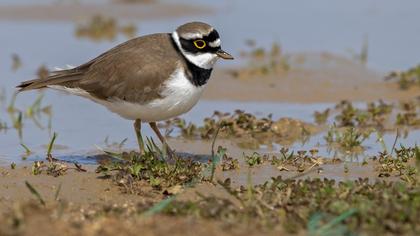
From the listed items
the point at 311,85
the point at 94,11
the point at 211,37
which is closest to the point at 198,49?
the point at 211,37

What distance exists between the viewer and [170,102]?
818cm

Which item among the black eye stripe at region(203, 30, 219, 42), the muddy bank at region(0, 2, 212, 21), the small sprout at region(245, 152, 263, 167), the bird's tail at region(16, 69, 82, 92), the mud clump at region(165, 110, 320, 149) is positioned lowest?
the small sprout at region(245, 152, 263, 167)

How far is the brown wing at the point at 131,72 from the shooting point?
8219 mm

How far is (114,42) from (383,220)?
8759 millimetres

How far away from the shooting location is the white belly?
26.8 feet

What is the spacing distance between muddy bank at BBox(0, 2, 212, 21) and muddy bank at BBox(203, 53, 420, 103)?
3.69 metres

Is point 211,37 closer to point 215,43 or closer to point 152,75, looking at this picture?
point 215,43

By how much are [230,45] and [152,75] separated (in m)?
5.81

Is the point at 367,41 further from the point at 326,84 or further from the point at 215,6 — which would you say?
the point at 215,6

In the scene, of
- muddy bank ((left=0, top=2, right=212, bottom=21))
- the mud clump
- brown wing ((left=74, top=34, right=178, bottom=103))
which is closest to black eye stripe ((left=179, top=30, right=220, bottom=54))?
brown wing ((left=74, top=34, right=178, bottom=103))

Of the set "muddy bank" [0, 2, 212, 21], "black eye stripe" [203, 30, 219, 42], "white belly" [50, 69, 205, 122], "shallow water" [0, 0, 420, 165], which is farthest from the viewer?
"muddy bank" [0, 2, 212, 21]

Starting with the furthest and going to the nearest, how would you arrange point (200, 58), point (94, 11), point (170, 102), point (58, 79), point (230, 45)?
1. point (94, 11)
2. point (230, 45)
3. point (58, 79)
4. point (200, 58)
5. point (170, 102)

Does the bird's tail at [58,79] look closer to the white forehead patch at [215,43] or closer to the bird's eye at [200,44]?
the bird's eye at [200,44]

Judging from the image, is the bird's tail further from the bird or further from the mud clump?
the mud clump
